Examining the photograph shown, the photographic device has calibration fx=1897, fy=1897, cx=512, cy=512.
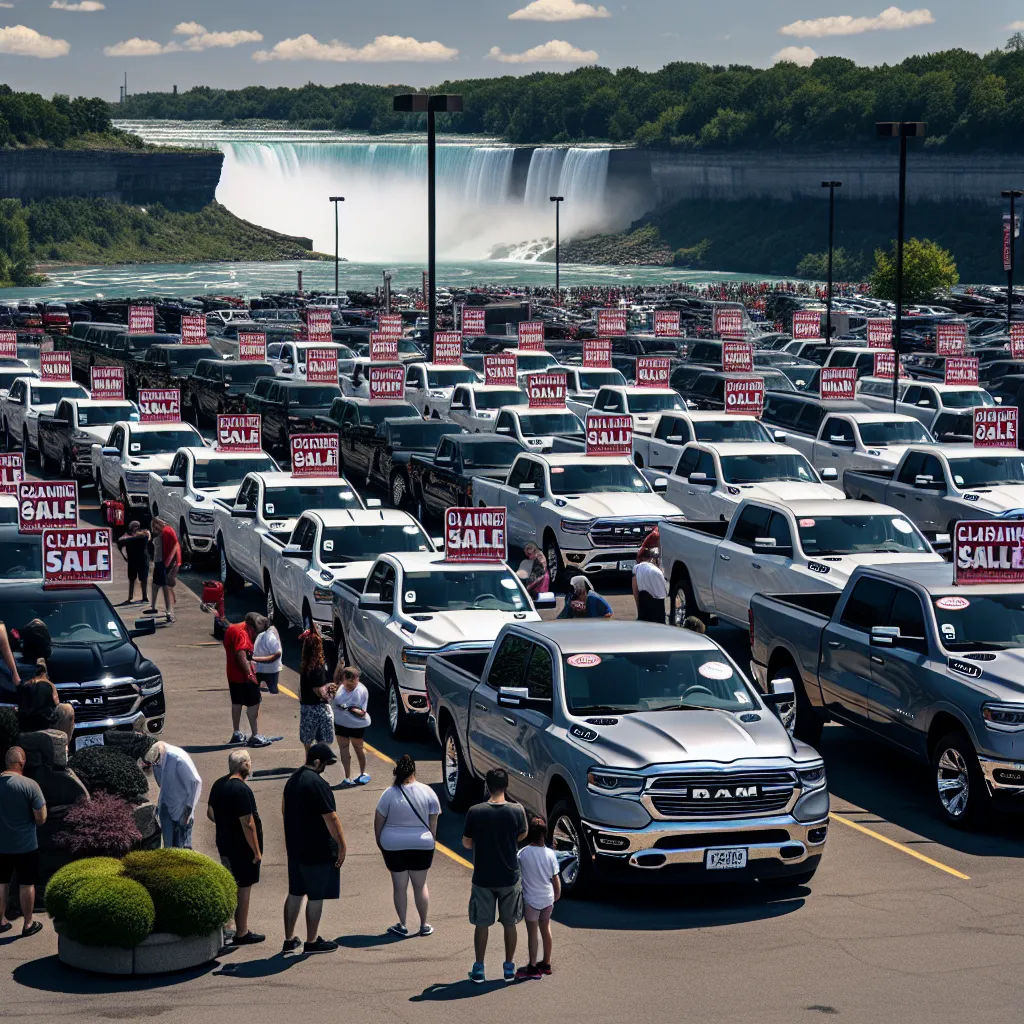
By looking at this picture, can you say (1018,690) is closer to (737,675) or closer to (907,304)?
(737,675)

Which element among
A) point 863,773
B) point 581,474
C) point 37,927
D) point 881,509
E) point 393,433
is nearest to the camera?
point 37,927

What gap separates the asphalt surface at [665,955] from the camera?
36.1 ft

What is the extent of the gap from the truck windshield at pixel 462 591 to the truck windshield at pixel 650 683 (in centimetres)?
510

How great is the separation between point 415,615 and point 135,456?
1403 cm

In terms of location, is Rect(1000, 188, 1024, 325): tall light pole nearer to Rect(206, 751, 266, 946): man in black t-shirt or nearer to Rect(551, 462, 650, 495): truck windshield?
Rect(551, 462, 650, 495): truck windshield

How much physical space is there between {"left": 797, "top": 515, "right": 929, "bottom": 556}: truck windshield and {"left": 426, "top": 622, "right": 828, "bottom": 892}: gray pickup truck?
642 centimetres

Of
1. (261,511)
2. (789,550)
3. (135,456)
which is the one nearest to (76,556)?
(261,511)

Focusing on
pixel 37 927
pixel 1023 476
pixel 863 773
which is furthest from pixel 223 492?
pixel 37 927

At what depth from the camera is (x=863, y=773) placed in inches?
672

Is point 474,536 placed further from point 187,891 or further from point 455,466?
point 455,466

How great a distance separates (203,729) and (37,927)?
607cm

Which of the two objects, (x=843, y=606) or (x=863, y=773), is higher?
(x=843, y=606)

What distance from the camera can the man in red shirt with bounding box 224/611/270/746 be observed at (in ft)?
59.1

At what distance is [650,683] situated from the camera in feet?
45.9
